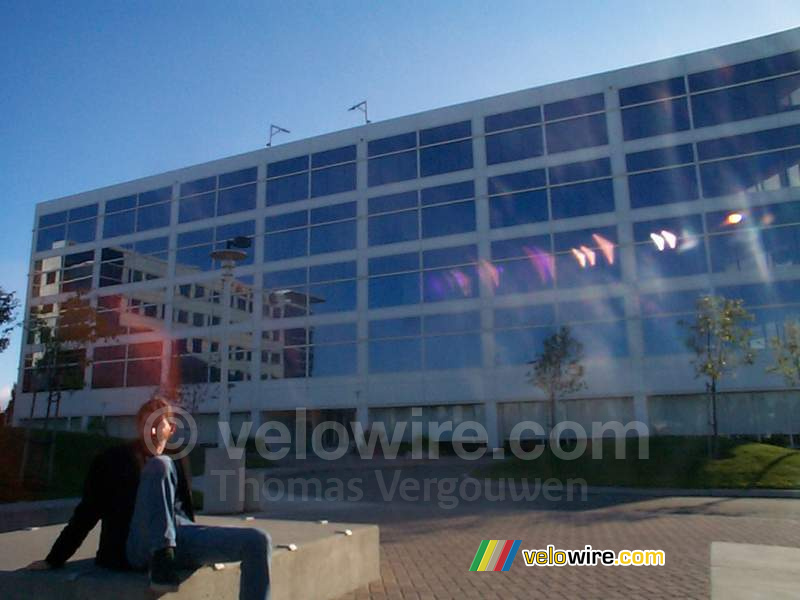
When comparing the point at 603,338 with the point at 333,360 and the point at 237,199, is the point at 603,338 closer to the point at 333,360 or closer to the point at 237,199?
the point at 333,360

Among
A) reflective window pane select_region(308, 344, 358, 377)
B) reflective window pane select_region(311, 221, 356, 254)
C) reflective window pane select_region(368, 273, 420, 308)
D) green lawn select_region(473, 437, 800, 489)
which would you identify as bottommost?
green lawn select_region(473, 437, 800, 489)

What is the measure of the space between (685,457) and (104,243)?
41974mm

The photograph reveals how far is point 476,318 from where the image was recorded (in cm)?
3556

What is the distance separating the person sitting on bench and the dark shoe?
4.4 inches

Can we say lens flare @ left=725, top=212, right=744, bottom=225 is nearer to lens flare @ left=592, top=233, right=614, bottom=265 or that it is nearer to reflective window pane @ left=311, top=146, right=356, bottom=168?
lens flare @ left=592, top=233, right=614, bottom=265

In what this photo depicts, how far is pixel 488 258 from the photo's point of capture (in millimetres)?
35781

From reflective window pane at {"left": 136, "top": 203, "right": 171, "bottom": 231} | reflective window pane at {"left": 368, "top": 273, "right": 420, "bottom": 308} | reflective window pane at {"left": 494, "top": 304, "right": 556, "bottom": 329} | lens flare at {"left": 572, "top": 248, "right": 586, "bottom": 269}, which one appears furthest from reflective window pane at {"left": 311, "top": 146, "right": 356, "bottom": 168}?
lens flare at {"left": 572, "top": 248, "right": 586, "bottom": 269}

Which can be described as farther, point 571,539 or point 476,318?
point 476,318

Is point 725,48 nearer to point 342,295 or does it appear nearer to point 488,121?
point 488,121

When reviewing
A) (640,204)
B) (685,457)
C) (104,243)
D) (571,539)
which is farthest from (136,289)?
(571,539)

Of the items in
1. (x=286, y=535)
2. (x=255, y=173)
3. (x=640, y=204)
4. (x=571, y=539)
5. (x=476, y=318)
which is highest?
(x=255, y=173)

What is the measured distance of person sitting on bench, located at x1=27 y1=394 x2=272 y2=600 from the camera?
417cm

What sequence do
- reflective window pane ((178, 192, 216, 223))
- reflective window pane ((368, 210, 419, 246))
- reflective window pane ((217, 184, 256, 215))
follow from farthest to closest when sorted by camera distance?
1. reflective window pane ((178, 192, 216, 223))
2. reflective window pane ((217, 184, 256, 215))
3. reflective window pane ((368, 210, 419, 246))

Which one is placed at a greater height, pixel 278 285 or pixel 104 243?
pixel 104 243
